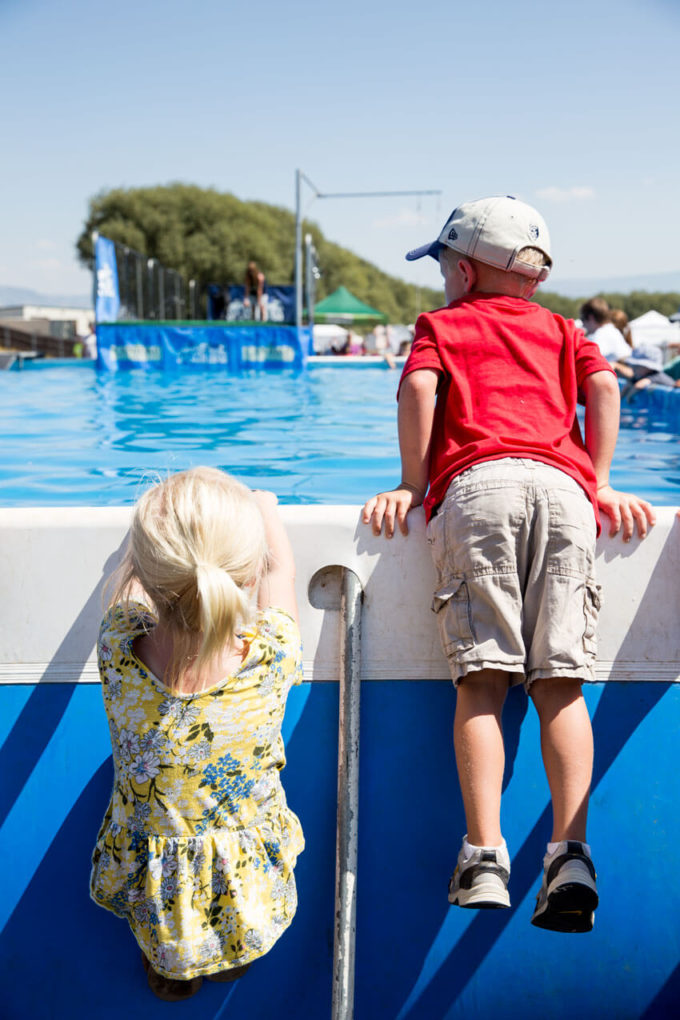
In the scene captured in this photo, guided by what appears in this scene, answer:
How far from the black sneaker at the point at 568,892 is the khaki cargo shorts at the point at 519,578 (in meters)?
0.30

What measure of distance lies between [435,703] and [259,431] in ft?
13.4

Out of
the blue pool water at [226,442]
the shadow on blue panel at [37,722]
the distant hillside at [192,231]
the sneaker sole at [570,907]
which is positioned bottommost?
the sneaker sole at [570,907]

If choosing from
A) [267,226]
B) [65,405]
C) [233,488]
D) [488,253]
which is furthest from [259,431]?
[267,226]

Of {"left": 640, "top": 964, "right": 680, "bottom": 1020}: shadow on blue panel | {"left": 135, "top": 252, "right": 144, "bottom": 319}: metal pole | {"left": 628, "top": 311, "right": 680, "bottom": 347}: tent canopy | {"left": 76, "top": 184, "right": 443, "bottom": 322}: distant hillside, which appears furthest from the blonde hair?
{"left": 76, "top": 184, "right": 443, "bottom": 322}: distant hillside

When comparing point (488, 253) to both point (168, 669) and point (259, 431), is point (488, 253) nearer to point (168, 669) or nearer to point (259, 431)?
point (168, 669)

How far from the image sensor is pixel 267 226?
4859 cm

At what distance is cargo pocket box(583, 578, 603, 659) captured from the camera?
5.32 feet

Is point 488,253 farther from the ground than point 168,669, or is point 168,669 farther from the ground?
point 488,253

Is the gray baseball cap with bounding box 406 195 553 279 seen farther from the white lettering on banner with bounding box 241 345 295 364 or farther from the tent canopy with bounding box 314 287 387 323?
the tent canopy with bounding box 314 287 387 323

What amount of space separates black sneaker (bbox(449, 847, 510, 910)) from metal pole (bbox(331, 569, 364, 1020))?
20 cm

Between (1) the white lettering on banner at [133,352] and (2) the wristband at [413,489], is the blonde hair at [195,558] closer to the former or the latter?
(2) the wristband at [413,489]

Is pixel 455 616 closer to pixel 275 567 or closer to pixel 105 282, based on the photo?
pixel 275 567

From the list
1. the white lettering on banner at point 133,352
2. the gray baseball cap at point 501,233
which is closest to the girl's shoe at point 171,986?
the gray baseball cap at point 501,233

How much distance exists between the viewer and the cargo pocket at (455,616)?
1.61m
